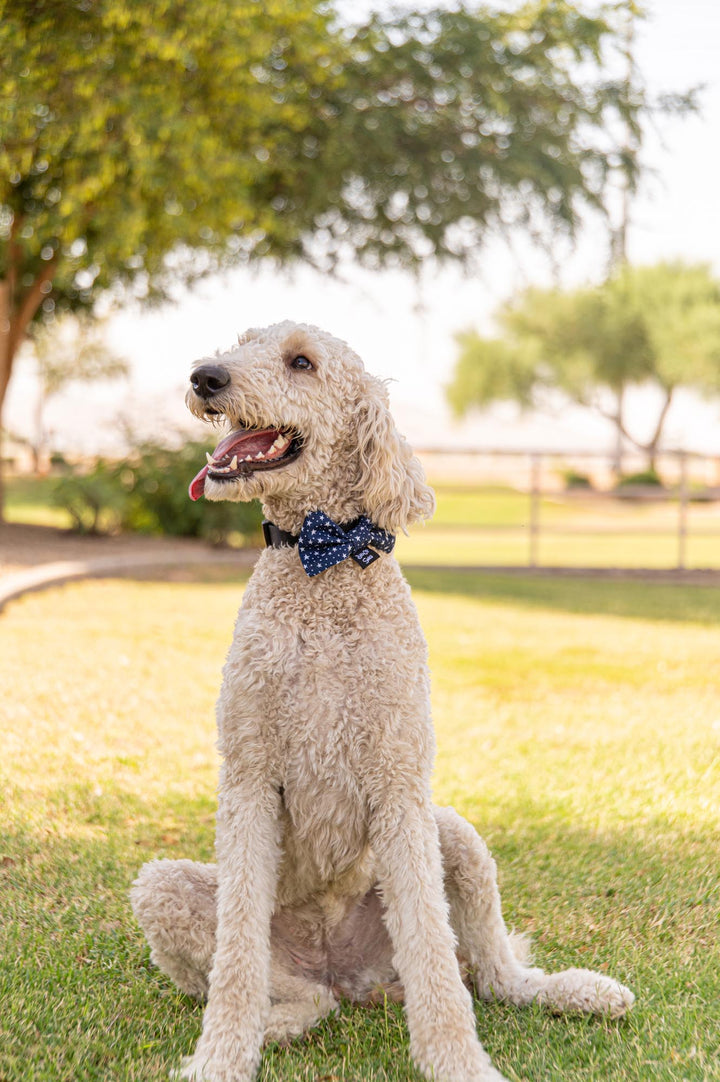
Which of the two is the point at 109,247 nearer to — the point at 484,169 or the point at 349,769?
the point at 484,169

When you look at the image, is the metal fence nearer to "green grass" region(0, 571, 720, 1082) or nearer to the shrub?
the shrub

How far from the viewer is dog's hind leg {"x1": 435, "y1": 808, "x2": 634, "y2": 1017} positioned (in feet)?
9.28

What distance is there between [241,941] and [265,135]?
12563 millimetres

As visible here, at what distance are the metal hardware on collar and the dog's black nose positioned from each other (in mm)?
416

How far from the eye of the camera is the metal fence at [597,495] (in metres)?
14.7

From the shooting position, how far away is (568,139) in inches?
554

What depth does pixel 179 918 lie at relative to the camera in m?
2.75

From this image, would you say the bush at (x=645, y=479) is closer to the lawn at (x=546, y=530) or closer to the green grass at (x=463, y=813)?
the lawn at (x=546, y=530)

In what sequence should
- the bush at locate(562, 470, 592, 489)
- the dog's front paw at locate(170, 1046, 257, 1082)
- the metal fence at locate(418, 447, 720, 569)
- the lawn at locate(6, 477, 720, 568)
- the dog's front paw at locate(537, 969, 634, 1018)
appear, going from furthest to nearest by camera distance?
the bush at locate(562, 470, 592, 489) < the lawn at locate(6, 477, 720, 568) < the metal fence at locate(418, 447, 720, 569) < the dog's front paw at locate(537, 969, 634, 1018) < the dog's front paw at locate(170, 1046, 257, 1082)

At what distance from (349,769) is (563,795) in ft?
8.13

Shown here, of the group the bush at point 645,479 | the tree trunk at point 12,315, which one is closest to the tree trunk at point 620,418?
the bush at point 645,479

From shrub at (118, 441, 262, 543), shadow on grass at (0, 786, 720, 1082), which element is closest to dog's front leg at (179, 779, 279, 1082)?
shadow on grass at (0, 786, 720, 1082)

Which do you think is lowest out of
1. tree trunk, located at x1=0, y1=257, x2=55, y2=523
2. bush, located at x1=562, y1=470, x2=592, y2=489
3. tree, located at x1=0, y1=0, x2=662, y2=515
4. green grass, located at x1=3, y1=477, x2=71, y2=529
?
green grass, located at x1=3, y1=477, x2=71, y2=529

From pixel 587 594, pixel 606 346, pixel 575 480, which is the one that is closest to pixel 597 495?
pixel 587 594
